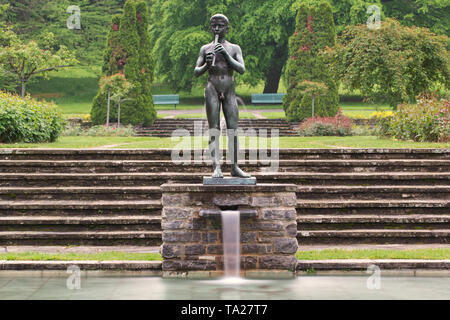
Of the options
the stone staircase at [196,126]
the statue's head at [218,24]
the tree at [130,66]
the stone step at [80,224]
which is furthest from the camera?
the tree at [130,66]

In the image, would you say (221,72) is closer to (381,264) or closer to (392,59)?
(381,264)

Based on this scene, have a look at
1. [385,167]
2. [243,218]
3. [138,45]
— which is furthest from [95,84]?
[243,218]

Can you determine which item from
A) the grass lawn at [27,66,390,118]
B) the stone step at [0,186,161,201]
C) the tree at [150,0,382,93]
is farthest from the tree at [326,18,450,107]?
the tree at [150,0,382,93]

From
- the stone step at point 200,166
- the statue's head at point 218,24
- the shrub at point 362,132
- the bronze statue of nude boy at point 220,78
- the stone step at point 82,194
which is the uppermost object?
the statue's head at point 218,24

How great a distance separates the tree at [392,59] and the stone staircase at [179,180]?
9.34 metres

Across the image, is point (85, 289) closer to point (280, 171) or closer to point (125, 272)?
point (125, 272)

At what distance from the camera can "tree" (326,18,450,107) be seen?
70.3 ft

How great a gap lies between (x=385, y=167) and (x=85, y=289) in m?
6.83

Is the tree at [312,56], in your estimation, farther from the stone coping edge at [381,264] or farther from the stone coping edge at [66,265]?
the stone coping edge at [66,265]

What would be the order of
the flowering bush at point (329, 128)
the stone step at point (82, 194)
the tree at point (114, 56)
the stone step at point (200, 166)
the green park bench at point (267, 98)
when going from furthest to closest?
1. the green park bench at point (267, 98)
2. the tree at point (114, 56)
3. the flowering bush at point (329, 128)
4. the stone step at point (200, 166)
5. the stone step at point (82, 194)

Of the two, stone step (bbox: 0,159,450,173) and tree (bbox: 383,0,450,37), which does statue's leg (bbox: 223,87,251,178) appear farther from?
tree (bbox: 383,0,450,37)

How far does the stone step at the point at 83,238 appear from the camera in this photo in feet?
33.5

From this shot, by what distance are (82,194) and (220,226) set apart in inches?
148

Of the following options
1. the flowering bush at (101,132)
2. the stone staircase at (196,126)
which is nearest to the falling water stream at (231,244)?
the flowering bush at (101,132)
